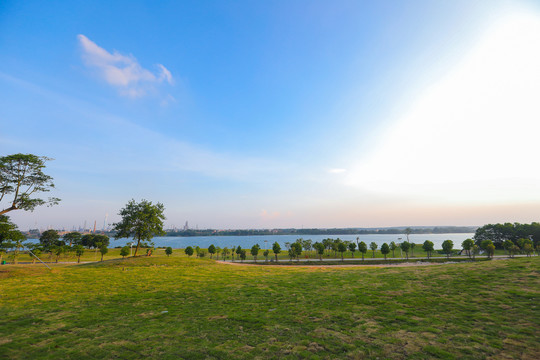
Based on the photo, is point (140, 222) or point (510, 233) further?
point (510, 233)

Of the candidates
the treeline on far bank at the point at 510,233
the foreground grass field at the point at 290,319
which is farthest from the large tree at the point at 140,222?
the treeline on far bank at the point at 510,233

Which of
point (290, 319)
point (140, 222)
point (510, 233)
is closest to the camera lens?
point (290, 319)

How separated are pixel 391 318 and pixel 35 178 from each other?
3894 cm

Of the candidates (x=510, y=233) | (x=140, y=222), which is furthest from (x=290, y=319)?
(x=510, y=233)

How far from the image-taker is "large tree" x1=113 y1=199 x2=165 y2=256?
41.6 m

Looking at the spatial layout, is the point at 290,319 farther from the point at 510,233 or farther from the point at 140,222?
the point at 510,233

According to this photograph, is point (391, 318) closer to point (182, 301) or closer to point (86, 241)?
point (182, 301)

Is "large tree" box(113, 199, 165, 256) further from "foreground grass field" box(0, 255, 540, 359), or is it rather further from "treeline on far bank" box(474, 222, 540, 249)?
"treeline on far bank" box(474, 222, 540, 249)

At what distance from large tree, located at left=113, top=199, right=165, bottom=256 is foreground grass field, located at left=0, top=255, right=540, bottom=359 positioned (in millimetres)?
25032

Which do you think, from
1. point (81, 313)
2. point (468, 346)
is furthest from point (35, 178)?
point (468, 346)

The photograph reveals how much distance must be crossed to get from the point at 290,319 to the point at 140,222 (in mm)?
41005

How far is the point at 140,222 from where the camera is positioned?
1656 inches

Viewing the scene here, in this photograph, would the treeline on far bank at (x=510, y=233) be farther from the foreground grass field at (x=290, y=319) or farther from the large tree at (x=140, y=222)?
the large tree at (x=140, y=222)

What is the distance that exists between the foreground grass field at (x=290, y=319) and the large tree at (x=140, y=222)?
25032 millimetres
